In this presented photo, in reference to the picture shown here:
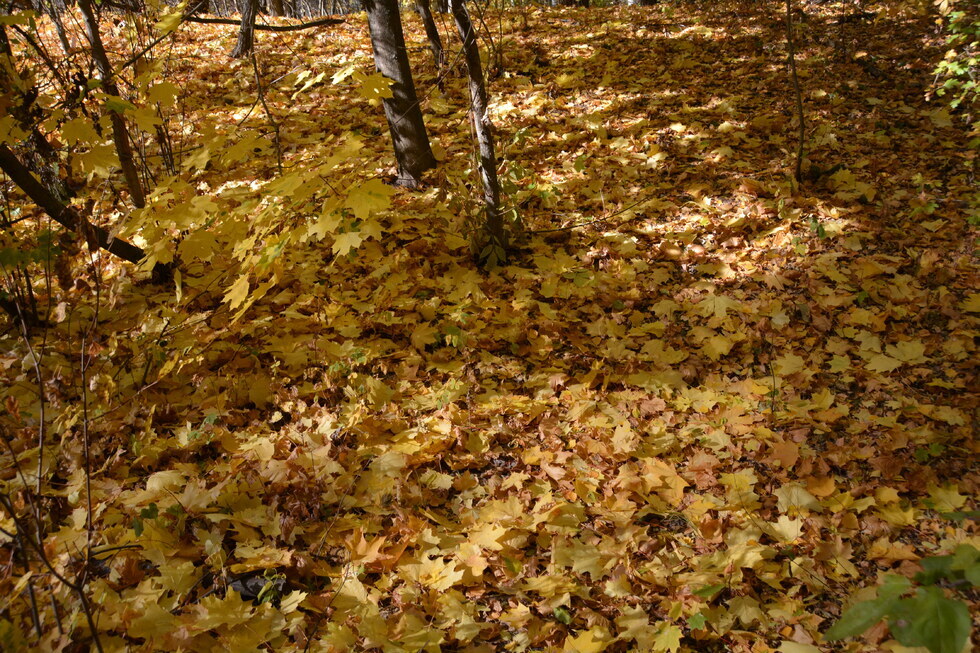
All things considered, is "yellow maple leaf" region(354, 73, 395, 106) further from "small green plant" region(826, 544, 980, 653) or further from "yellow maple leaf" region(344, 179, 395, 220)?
"small green plant" region(826, 544, 980, 653)

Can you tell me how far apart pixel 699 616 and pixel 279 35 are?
9.26m

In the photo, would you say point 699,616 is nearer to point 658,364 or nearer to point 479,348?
point 658,364

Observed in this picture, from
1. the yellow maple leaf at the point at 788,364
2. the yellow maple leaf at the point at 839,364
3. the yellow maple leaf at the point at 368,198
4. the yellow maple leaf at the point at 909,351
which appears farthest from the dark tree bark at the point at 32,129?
the yellow maple leaf at the point at 909,351

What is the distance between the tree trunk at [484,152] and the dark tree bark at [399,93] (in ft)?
1.78

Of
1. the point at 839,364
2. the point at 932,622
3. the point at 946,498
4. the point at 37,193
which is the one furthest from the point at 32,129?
the point at 946,498

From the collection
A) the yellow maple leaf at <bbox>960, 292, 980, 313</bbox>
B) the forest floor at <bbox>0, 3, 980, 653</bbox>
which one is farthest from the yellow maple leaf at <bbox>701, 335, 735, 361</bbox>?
the yellow maple leaf at <bbox>960, 292, 980, 313</bbox>

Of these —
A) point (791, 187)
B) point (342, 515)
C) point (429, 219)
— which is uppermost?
point (429, 219)

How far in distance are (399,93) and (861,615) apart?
167 inches

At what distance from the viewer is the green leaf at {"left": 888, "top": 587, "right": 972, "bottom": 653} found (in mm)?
769

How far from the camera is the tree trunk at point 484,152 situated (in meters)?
3.32

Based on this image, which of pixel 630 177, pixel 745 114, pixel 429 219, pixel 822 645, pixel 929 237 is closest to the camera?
pixel 822 645

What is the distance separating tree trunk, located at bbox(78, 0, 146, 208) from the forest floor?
2.02 feet

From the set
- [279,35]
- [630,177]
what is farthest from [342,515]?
[279,35]

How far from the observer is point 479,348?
3.40 m
